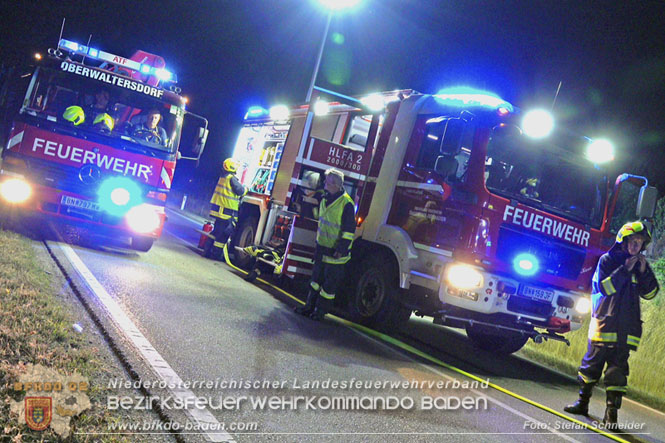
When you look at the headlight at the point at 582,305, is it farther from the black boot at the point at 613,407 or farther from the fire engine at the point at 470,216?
the black boot at the point at 613,407

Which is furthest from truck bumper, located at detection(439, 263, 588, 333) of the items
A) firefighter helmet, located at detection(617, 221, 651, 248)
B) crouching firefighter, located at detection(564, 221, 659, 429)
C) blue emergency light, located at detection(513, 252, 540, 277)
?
firefighter helmet, located at detection(617, 221, 651, 248)

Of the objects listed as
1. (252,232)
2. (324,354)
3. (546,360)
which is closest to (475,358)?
(546,360)

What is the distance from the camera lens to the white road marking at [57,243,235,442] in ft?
12.1

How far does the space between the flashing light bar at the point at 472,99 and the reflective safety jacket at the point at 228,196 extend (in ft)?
16.2

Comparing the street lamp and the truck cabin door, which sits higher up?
the street lamp

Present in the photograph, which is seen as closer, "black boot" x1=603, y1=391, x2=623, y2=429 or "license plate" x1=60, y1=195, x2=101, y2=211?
"black boot" x1=603, y1=391, x2=623, y2=429

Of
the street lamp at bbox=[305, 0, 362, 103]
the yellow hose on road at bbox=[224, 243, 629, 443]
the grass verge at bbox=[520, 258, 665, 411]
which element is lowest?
the yellow hose on road at bbox=[224, 243, 629, 443]

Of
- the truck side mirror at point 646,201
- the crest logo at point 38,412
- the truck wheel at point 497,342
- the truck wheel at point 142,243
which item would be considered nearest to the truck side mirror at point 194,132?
the truck wheel at point 142,243

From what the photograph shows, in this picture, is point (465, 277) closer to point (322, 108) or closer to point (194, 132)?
point (322, 108)

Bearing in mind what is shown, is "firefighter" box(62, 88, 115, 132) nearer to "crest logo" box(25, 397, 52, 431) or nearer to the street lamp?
"crest logo" box(25, 397, 52, 431)

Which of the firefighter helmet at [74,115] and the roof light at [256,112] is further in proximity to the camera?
the roof light at [256,112]

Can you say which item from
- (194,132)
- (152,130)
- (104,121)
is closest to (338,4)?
(194,132)

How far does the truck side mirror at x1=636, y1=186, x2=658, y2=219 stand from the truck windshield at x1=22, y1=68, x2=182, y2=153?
694cm

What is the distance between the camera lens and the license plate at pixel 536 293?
716 cm
